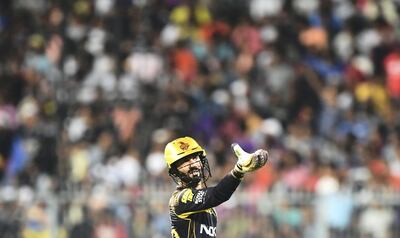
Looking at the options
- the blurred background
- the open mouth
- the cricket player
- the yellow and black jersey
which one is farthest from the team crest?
the blurred background

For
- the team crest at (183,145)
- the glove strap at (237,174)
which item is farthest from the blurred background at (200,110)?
the glove strap at (237,174)

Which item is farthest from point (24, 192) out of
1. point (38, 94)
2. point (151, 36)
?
point (151, 36)

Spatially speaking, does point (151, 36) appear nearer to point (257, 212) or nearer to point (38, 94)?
point (38, 94)

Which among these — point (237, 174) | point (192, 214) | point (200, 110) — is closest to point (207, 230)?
point (192, 214)

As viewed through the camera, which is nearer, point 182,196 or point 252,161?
point 252,161

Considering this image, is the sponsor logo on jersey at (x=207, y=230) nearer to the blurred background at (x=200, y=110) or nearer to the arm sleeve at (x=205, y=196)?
the arm sleeve at (x=205, y=196)

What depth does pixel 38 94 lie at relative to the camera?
66.9 ft

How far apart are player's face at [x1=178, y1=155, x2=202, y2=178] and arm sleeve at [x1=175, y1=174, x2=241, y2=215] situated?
0.15 m

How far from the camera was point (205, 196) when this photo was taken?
8984 mm

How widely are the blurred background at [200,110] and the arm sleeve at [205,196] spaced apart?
23.6 feet

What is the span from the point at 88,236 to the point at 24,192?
135 cm

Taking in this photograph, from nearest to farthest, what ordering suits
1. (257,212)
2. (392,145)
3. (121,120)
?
1. (257,212)
2. (392,145)
3. (121,120)

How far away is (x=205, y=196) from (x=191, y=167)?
1.54ft

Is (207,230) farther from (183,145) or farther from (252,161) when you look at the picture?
(252,161)
